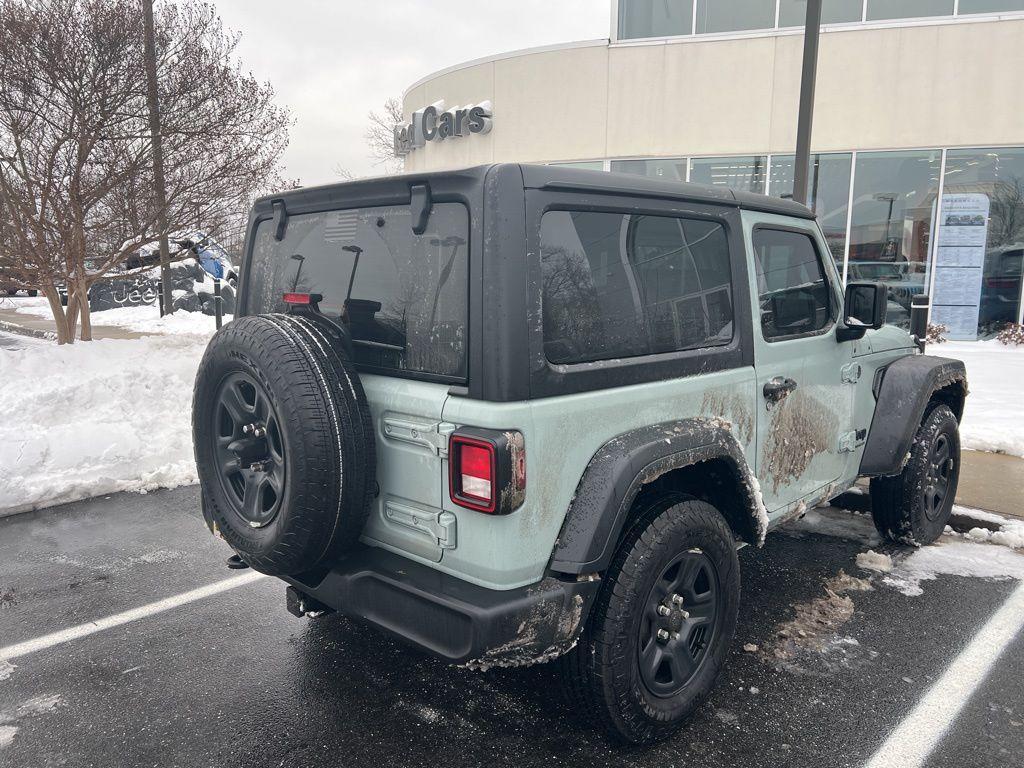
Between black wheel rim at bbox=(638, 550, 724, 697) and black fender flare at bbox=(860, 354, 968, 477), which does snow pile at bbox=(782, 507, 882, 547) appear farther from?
black wheel rim at bbox=(638, 550, 724, 697)

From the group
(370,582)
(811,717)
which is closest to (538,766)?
(370,582)

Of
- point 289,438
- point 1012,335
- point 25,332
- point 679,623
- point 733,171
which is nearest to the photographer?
point 289,438

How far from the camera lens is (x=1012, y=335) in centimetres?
1259

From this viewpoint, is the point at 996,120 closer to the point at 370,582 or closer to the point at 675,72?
the point at 675,72

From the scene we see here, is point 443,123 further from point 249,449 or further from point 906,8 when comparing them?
point 249,449

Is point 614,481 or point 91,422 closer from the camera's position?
Answer: point 614,481

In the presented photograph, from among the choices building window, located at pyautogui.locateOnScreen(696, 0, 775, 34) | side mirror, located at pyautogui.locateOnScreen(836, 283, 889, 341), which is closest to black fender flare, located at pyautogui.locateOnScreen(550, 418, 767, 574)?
side mirror, located at pyautogui.locateOnScreen(836, 283, 889, 341)

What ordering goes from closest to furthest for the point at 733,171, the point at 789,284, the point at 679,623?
1. the point at 679,623
2. the point at 789,284
3. the point at 733,171

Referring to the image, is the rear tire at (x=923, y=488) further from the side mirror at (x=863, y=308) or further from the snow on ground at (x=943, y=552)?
the side mirror at (x=863, y=308)

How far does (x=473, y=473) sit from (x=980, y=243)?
13.7 meters

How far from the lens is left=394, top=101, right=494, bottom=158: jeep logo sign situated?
51.9ft

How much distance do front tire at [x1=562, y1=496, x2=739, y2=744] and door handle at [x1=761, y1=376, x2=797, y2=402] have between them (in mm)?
646

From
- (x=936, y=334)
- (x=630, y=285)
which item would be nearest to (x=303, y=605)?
(x=630, y=285)

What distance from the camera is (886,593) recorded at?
3979 millimetres
